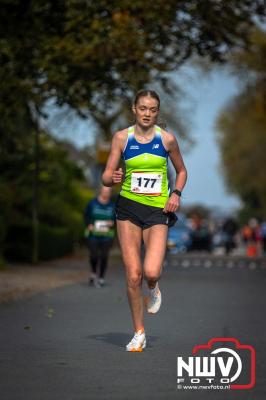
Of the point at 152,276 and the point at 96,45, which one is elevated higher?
the point at 152,276

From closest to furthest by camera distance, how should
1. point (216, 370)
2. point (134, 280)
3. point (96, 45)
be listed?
point (216, 370)
point (134, 280)
point (96, 45)

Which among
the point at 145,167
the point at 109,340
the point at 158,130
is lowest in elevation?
the point at 109,340

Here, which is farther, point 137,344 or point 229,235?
point 229,235

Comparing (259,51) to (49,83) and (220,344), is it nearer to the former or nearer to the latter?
(49,83)

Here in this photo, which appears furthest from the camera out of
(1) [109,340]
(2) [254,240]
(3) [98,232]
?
(2) [254,240]

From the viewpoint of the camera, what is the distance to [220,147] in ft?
277

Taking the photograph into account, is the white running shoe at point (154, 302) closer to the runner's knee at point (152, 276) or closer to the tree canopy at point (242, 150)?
the runner's knee at point (152, 276)

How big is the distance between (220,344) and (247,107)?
51.0m

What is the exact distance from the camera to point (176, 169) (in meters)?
10.5

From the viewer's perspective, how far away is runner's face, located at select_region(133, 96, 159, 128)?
398 inches

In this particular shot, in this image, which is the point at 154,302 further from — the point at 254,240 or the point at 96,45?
the point at 254,240

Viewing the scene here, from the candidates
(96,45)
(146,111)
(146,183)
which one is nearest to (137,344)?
(146,183)

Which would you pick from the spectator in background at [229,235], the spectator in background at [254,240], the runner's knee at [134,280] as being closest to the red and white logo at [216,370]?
the runner's knee at [134,280]

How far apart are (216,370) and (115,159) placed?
2.21 meters
